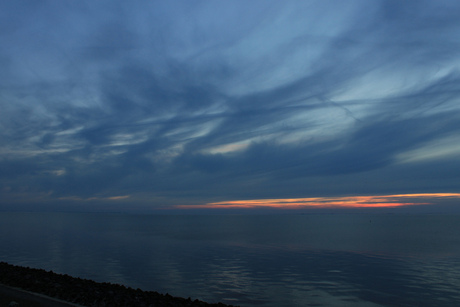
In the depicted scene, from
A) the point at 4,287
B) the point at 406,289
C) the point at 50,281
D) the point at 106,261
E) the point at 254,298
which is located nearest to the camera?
the point at 4,287

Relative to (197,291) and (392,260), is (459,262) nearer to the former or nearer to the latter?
(392,260)

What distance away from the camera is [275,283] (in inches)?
1251

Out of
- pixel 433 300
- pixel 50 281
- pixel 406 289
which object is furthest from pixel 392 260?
pixel 50 281

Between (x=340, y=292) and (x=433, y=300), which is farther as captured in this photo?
(x=340, y=292)

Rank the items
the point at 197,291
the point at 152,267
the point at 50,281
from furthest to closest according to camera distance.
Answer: the point at 152,267 → the point at 197,291 → the point at 50,281

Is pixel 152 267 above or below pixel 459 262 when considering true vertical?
above

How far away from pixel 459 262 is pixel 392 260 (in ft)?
28.5

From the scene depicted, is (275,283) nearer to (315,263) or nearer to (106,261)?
(315,263)

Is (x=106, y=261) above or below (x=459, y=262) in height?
above

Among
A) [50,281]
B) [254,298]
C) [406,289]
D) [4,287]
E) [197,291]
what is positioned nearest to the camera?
[4,287]

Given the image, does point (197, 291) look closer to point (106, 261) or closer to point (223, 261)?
point (223, 261)

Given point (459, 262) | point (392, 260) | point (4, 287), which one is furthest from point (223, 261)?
point (459, 262)

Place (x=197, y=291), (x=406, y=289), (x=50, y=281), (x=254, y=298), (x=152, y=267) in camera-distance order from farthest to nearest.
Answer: (x=152, y=267)
(x=406, y=289)
(x=197, y=291)
(x=254, y=298)
(x=50, y=281)

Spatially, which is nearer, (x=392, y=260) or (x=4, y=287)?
(x=4, y=287)
